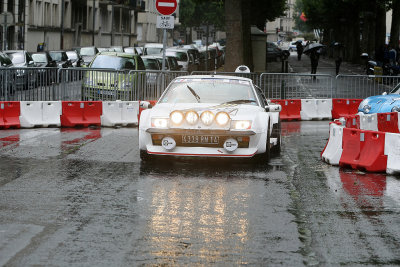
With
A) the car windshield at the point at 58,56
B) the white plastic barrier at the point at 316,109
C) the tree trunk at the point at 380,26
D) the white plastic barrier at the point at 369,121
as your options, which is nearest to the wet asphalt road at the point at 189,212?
the white plastic barrier at the point at 369,121

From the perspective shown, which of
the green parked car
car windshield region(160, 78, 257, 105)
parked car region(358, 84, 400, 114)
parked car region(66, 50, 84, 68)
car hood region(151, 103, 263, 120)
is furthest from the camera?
parked car region(66, 50, 84, 68)

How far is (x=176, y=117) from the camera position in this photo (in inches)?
453

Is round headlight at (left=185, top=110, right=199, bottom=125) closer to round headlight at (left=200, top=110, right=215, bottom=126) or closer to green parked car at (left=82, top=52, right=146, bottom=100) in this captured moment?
round headlight at (left=200, top=110, right=215, bottom=126)

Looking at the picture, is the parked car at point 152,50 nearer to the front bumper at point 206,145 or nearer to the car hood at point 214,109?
the car hood at point 214,109

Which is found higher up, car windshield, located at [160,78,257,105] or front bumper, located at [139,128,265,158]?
car windshield, located at [160,78,257,105]

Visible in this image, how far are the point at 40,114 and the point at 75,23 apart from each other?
60.3 metres

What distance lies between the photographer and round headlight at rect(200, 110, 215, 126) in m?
11.4

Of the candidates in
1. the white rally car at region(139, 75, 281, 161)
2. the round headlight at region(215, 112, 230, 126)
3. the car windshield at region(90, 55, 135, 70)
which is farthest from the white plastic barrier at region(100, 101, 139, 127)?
the round headlight at region(215, 112, 230, 126)

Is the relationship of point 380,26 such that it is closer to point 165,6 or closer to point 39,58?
point 39,58

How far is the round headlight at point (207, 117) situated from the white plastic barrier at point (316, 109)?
11394 millimetres

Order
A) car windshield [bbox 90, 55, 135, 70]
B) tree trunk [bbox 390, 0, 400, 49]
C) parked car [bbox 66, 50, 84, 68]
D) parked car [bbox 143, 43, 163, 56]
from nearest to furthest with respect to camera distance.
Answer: car windshield [bbox 90, 55, 135, 70], parked car [bbox 66, 50, 84, 68], parked car [bbox 143, 43, 163, 56], tree trunk [bbox 390, 0, 400, 49]

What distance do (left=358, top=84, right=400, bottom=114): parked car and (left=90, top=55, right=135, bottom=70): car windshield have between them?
32.8ft

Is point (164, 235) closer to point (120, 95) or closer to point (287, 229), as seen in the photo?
point (287, 229)

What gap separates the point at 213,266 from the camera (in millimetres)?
6090
